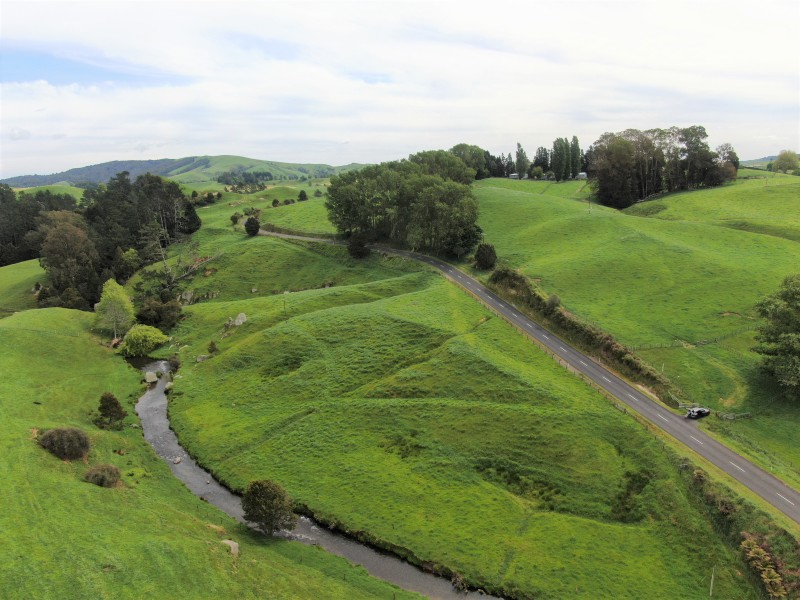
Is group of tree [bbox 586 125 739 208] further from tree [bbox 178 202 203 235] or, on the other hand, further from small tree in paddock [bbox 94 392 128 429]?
small tree in paddock [bbox 94 392 128 429]

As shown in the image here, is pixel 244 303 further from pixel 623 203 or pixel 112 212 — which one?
pixel 623 203

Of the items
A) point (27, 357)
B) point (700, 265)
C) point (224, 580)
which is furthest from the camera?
point (700, 265)

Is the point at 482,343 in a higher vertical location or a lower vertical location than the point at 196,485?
higher

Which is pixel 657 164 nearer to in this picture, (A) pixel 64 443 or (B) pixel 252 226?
(B) pixel 252 226

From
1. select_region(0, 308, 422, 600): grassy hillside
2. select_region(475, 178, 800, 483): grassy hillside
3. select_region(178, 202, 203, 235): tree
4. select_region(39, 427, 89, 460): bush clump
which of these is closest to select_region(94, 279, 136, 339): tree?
select_region(0, 308, 422, 600): grassy hillside

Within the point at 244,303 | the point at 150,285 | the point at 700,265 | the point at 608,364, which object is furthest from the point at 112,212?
the point at 700,265

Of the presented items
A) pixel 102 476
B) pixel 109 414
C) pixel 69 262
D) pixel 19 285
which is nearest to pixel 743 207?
pixel 109 414

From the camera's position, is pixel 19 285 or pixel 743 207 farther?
pixel 743 207

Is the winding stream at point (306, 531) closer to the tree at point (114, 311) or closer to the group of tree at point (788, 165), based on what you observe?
the tree at point (114, 311)
